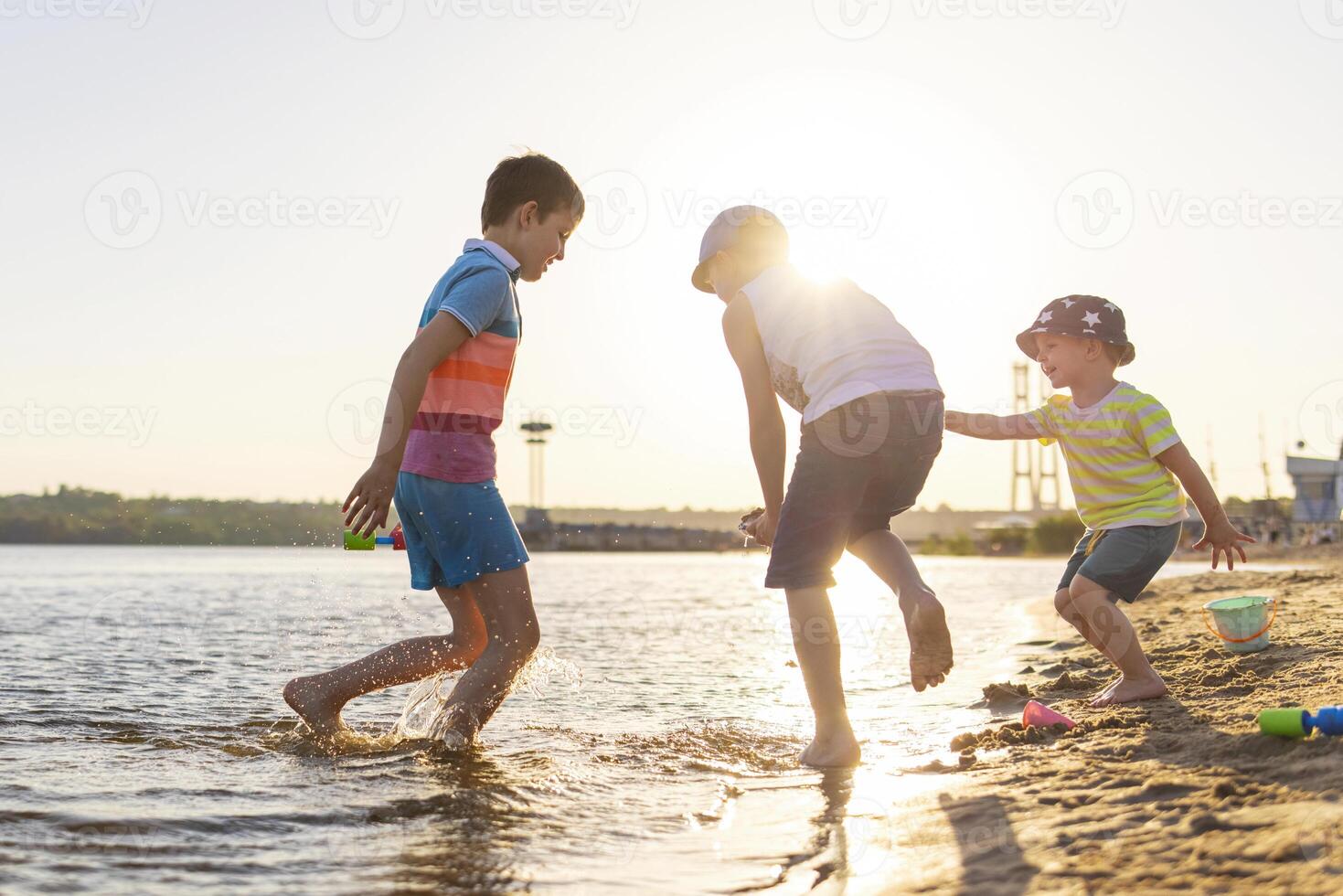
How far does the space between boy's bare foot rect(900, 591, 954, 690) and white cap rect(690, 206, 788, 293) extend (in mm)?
1307

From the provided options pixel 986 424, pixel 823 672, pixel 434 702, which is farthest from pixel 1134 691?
pixel 434 702

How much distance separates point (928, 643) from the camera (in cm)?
314

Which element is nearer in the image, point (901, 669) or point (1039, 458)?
point (901, 669)

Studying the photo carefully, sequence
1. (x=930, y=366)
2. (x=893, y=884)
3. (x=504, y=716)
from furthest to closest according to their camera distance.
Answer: (x=504, y=716) < (x=930, y=366) < (x=893, y=884)

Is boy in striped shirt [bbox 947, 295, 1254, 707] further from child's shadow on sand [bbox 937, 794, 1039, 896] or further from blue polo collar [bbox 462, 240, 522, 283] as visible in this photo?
blue polo collar [bbox 462, 240, 522, 283]

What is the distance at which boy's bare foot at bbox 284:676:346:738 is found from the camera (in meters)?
3.85

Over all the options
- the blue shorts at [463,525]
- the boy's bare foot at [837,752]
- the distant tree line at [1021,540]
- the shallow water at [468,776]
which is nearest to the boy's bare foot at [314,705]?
the shallow water at [468,776]

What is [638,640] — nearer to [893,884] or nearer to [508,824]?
[508,824]

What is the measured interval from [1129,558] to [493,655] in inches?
92.8

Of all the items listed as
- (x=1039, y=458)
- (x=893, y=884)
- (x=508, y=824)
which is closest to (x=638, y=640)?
(x=508, y=824)

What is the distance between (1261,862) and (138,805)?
2.57 metres

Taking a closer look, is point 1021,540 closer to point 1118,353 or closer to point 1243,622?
point 1243,622

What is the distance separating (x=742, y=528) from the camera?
3910 mm

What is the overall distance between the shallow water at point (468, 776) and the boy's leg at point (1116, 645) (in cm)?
57
